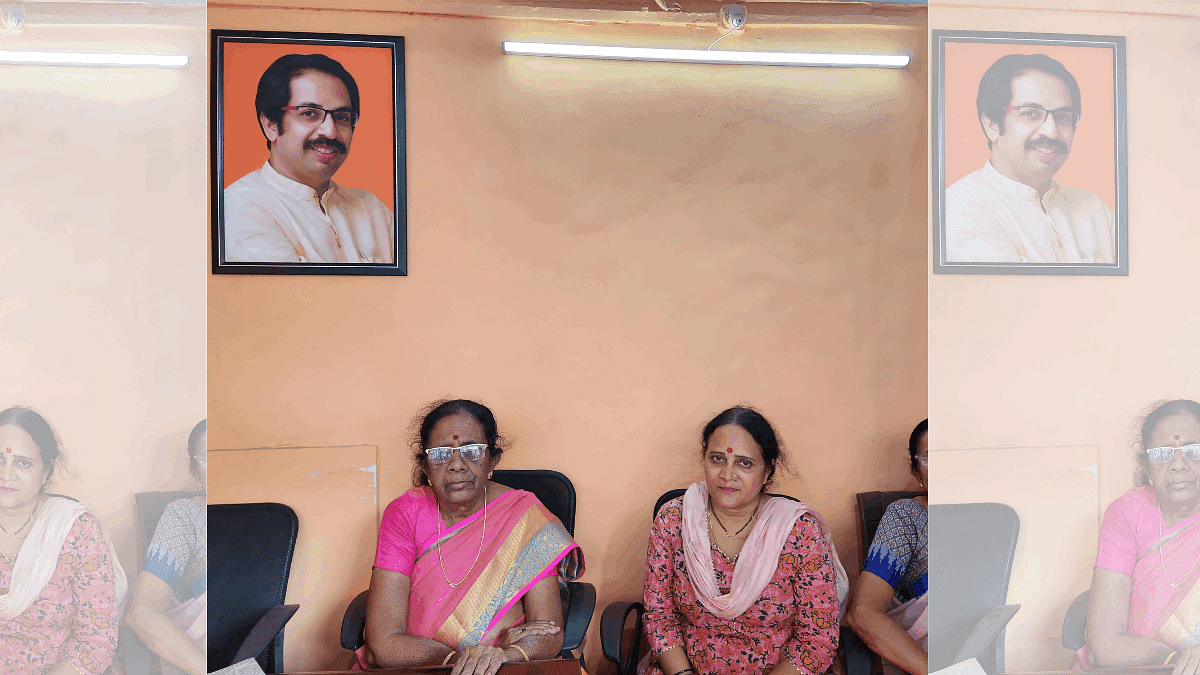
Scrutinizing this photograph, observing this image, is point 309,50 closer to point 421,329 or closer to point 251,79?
point 251,79

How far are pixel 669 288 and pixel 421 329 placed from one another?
3.18 feet

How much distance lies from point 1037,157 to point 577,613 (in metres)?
2.06

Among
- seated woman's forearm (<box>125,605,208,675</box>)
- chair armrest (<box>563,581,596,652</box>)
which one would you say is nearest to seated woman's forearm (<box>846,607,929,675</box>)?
chair armrest (<box>563,581,596,652</box>)

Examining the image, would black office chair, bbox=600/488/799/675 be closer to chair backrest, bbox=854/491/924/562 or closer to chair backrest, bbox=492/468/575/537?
chair backrest, bbox=492/468/575/537

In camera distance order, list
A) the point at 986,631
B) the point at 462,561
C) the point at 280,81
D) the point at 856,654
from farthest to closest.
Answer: the point at 280,81
the point at 462,561
the point at 856,654
the point at 986,631

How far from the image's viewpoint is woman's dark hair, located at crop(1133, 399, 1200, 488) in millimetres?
906

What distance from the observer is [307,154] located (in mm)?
2959

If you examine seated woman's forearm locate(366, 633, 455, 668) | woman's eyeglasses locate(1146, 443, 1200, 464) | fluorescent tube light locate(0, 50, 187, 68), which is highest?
fluorescent tube light locate(0, 50, 187, 68)

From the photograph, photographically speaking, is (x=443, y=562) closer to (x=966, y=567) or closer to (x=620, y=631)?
(x=620, y=631)

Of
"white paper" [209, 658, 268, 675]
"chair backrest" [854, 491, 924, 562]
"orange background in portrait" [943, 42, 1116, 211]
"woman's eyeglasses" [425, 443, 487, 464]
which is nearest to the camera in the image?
"orange background in portrait" [943, 42, 1116, 211]

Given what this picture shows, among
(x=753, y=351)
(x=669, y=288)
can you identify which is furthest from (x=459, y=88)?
(x=753, y=351)

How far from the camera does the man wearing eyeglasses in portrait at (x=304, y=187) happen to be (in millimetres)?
2934

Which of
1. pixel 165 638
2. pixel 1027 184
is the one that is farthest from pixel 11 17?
pixel 1027 184

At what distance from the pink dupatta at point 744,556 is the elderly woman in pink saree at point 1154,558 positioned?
1.57 meters
